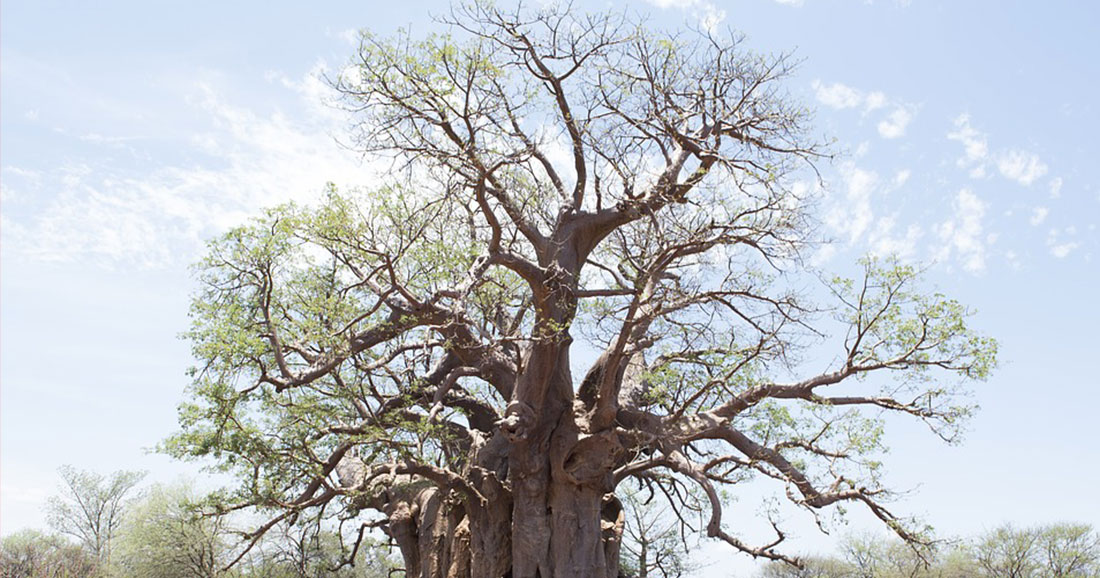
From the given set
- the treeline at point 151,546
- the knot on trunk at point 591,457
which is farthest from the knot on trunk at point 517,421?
the treeline at point 151,546

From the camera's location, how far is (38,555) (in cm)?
2084

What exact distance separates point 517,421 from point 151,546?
1476 cm

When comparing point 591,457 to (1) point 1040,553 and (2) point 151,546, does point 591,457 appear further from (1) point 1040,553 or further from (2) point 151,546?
(1) point 1040,553

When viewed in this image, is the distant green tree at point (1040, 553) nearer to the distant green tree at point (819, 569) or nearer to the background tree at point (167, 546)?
the distant green tree at point (819, 569)

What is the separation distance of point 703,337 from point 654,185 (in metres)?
2.05

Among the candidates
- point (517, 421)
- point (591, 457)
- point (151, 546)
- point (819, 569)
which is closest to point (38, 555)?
point (151, 546)

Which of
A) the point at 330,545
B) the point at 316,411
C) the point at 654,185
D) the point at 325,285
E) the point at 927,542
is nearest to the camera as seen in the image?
the point at 927,542

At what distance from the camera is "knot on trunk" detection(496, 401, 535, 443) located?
10.6 m

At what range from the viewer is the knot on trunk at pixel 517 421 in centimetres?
1056

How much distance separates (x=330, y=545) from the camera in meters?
23.7

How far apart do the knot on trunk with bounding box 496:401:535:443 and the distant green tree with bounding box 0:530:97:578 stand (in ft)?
31.6

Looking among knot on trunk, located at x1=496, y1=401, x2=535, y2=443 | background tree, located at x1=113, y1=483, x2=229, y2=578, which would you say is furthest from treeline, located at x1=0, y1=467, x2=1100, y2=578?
knot on trunk, located at x1=496, y1=401, x2=535, y2=443

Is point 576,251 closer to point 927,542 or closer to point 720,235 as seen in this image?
point 720,235

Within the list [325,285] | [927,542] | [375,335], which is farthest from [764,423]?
[325,285]
